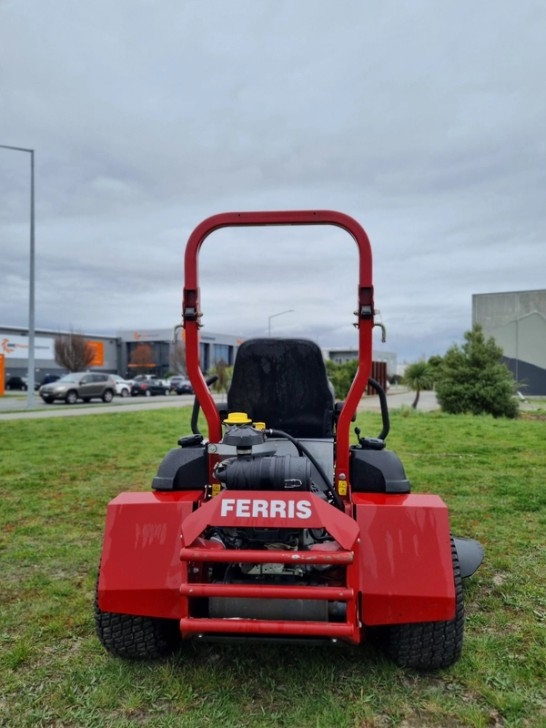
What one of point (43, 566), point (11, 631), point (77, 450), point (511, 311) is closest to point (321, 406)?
point (11, 631)

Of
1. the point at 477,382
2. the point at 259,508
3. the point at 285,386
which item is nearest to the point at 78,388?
the point at 477,382

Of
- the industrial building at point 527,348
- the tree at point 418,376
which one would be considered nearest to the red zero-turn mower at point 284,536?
the tree at point 418,376

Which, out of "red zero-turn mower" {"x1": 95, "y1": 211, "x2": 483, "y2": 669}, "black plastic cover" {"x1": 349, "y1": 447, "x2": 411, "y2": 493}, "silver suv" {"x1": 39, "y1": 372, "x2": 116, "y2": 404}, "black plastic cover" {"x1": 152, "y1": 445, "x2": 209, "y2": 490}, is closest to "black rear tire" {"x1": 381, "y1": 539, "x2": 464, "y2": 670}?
"red zero-turn mower" {"x1": 95, "y1": 211, "x2": 483, "y2": 669}

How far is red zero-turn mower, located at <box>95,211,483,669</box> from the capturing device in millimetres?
2420

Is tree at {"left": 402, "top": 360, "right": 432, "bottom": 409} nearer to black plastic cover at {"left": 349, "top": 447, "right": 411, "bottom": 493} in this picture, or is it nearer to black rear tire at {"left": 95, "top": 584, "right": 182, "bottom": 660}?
black plastic cover at {"left": 349, "top": 447, "right": 411, "bottom": 493}

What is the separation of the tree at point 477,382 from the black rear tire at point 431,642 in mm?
15797

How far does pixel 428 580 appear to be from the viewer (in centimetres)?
265

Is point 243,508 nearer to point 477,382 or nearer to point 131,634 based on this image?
point 131,634

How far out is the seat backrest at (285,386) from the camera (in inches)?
137

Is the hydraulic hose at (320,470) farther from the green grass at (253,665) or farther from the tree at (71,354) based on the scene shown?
the tree at (71,354)

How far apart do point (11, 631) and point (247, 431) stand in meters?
1.87

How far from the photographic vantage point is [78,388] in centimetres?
2788

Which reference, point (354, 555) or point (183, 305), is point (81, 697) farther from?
point (183, 305)

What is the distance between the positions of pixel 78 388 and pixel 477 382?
18.1 m
